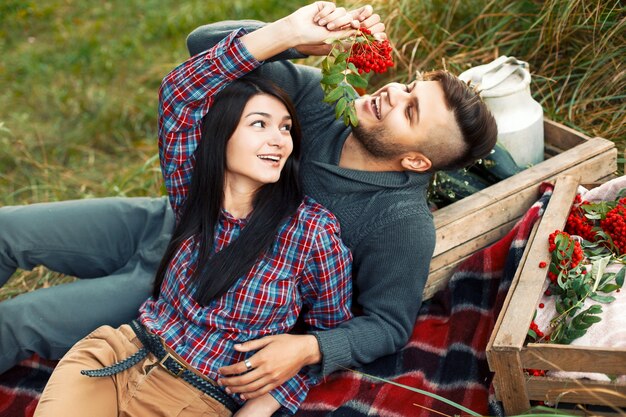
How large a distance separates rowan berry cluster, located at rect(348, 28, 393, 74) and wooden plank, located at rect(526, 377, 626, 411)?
125cm

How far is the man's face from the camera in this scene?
10.2ft

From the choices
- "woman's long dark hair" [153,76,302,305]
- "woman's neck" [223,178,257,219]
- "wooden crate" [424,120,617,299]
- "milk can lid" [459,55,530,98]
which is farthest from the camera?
"milk can lid" [459,55,530,98]

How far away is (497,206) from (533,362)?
3.45ft

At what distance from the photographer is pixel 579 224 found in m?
3.18

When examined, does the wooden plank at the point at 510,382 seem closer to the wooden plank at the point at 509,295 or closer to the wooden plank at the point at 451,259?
the wooden plank at the point at 509,295

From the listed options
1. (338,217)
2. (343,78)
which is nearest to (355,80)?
(343,78)

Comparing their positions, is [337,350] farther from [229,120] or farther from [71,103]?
[71,103]

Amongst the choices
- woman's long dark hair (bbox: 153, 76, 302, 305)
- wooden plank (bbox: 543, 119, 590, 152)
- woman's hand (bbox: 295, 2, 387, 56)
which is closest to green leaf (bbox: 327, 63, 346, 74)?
woman's hand (bbox: 295, 2, 387, 56)

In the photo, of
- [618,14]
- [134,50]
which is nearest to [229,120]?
[618,14]

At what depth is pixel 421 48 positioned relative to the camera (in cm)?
464

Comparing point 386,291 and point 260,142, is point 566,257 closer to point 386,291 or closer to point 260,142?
point 386,291

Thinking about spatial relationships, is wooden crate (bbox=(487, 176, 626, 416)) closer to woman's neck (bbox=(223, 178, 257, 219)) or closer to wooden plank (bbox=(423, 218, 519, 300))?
wooden plank (bbox=(423, 218, 519, 300))

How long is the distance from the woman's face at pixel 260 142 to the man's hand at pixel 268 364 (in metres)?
0.63

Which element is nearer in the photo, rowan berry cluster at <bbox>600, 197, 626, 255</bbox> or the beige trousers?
the beige trousers
